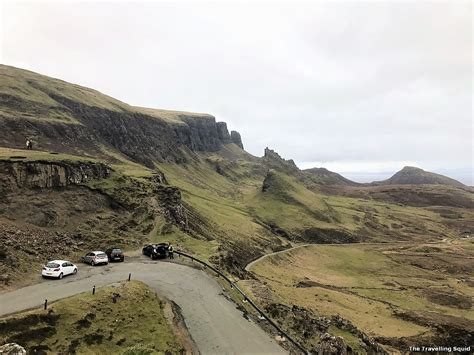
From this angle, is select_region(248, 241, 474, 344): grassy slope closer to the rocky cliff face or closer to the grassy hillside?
the grassy hillside

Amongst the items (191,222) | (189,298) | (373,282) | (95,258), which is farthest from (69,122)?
(189,298)

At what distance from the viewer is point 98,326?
2631cm

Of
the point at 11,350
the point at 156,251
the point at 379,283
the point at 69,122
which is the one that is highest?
the point at 69,122

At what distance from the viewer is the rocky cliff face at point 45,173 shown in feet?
157

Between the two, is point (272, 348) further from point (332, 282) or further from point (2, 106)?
point (2, 106)

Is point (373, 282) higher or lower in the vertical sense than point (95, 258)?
lower

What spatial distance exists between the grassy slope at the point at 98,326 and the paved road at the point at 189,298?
2.01 m

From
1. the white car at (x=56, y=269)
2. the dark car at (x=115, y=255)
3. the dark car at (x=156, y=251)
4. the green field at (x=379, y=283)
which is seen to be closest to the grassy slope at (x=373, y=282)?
the green field at (x=379, y=283)

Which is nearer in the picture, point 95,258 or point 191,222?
point 95,258

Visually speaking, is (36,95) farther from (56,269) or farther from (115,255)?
(56,269)

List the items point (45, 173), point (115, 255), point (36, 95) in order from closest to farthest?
point (115, 255)
point (45, 173)
point (36, 95)

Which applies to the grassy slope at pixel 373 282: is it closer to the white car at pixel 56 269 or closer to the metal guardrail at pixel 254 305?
the metal guardrail at pixel 254 305

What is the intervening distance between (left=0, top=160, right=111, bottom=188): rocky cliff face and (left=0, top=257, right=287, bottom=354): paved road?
16340 millimetres

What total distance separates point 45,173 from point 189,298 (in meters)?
30.1
